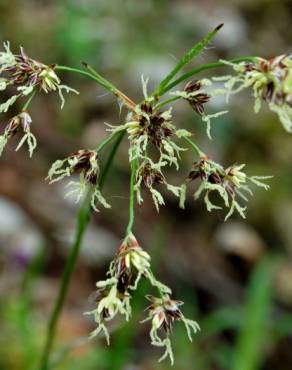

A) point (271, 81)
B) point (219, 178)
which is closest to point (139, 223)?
point (219, 178)

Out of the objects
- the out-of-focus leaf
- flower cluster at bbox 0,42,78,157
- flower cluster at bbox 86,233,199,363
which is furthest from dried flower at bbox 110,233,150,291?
the out-of-focus leaf

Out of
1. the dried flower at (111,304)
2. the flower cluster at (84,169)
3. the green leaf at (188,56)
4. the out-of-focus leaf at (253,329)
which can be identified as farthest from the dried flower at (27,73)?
the out-of-focus leaf at (253,329)

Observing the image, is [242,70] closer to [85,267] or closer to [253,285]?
[253,285]

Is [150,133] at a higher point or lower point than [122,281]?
higher

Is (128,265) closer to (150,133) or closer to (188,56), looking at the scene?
(150,133)

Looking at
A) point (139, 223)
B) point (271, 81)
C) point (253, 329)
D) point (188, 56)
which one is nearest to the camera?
point (271, 81)

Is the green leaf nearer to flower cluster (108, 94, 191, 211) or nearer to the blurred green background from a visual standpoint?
flower cluster (108, 94, 191, 211)
